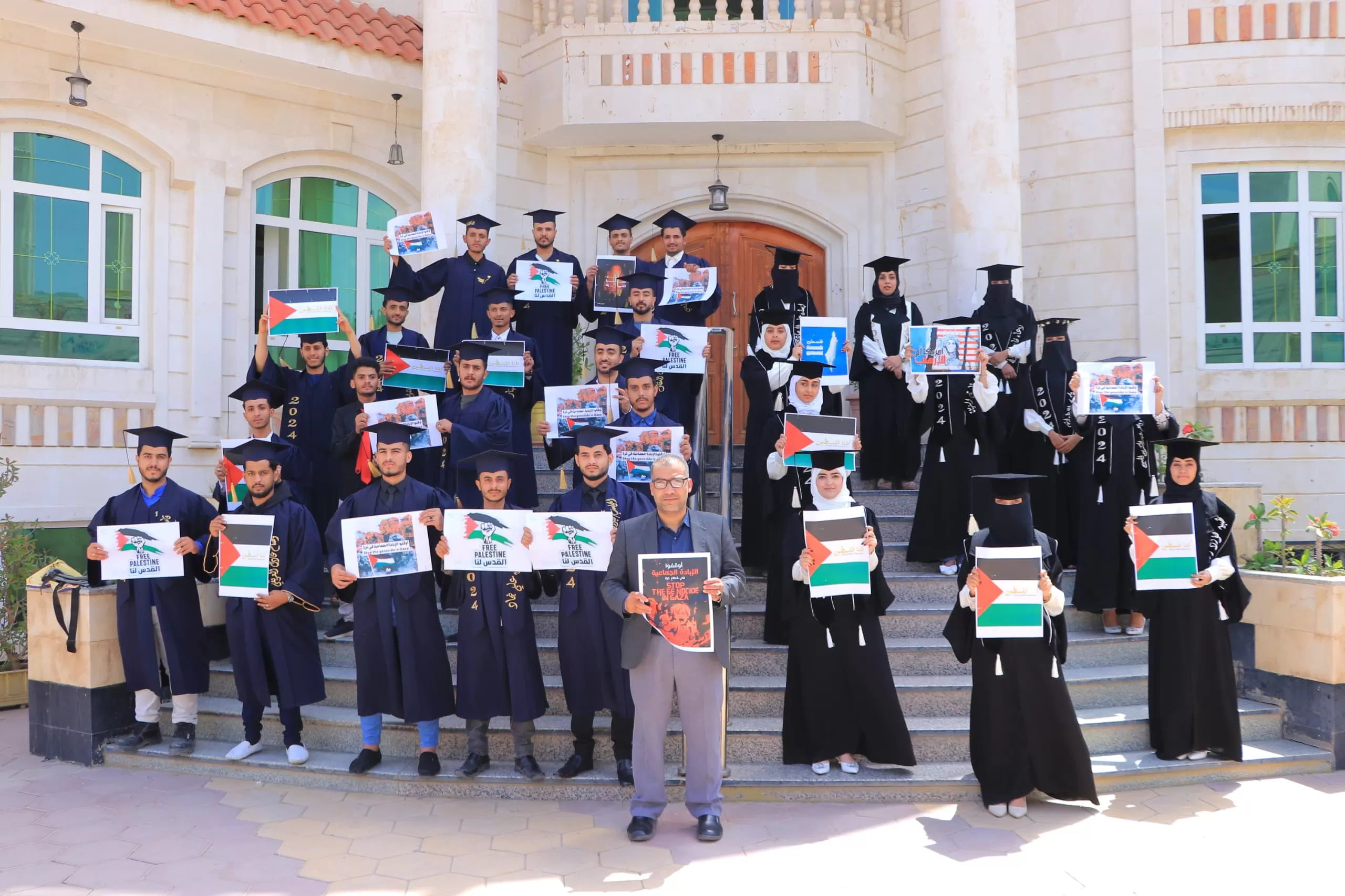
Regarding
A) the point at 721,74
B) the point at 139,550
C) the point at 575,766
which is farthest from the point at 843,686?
the point at 721,74

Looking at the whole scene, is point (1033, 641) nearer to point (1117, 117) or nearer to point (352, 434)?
point (352, 434)

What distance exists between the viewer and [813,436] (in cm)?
724

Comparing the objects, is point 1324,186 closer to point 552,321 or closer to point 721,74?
point 721,74

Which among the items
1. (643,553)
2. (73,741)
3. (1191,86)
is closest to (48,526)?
(73,741)

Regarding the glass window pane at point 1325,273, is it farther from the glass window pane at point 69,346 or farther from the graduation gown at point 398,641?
the glass window pane at point 69,346

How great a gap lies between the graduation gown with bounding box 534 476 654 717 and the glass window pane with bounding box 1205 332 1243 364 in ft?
26.5

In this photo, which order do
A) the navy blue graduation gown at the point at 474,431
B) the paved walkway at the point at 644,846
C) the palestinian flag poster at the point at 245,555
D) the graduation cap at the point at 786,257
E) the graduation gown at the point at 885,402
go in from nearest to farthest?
the paved walkway at the point at 644,846 → the palestinian flag poster at the point at 245,555 → the navy blue graduation gown at the point at 474,431 → the graduation cap at the point at 786,257 → the graduation gown at the point at 885,402

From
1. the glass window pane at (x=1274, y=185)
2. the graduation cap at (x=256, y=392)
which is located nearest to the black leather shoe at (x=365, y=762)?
the graduation cap at (x=256, y=392)

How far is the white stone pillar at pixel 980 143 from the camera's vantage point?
10.9 meters

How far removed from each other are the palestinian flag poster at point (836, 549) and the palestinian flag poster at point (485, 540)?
66.5 inches

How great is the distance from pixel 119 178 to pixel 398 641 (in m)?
7.25

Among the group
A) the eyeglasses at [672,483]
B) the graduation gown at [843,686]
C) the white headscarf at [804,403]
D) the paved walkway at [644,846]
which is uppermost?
the white headscarf at [804,403]

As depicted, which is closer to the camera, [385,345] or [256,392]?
[256,392]

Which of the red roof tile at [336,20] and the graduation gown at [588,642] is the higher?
the red roof tile at [336,20]
